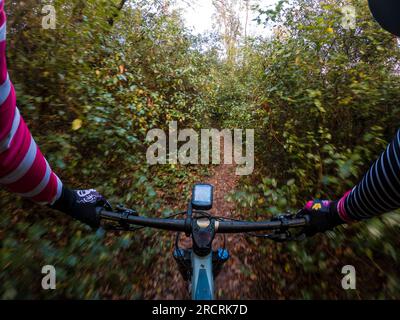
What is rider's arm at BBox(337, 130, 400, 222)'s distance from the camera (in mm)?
993

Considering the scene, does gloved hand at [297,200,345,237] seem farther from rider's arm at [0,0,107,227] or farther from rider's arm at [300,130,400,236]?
rider's arm at [0,0,107,227]

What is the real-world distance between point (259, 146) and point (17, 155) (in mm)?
4586

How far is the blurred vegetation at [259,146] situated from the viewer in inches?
86.9

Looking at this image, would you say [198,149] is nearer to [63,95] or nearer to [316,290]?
[63,95]

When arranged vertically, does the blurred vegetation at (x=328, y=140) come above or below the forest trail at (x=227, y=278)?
above

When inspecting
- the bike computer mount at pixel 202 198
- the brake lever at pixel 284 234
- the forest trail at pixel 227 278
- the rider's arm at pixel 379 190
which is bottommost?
the forest trail at pixel 227 278

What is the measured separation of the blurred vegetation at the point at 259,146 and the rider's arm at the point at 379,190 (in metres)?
1.14

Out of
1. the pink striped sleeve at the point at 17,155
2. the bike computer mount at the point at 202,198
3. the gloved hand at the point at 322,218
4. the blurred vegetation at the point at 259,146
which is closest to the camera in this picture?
the pink striped sleeve at the point at 17,155

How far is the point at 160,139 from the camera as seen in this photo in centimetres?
579

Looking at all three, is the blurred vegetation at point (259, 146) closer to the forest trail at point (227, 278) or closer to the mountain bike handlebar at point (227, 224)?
the forest trail at point (227, 278)

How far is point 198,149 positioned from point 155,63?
2899mm

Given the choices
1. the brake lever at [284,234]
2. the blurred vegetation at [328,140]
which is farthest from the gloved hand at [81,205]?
the blurred vegetation at [328,140]

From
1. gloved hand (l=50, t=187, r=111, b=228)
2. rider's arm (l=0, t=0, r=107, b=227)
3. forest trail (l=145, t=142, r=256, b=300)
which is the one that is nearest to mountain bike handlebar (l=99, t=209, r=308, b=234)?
gloved hand (l=50, t=187, r=111, b=228)
